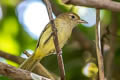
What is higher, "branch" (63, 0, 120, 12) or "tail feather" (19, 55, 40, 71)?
"branch" (63, 0, 120, 12)

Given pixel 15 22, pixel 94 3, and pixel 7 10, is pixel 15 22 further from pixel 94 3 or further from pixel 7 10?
pixel 94 3

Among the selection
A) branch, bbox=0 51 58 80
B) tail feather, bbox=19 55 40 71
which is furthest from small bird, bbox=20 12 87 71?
branch, bbox=0 51 58 80

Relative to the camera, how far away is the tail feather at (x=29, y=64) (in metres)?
3.59

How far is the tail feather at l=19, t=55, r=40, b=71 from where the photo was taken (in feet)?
11.8

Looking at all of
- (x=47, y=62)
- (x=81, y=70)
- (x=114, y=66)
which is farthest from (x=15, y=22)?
(x=114, y=66)

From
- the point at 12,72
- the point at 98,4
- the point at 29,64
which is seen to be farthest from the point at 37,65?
the point at 98,4

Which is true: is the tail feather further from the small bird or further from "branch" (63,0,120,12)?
"branch" (63,0,120,12)

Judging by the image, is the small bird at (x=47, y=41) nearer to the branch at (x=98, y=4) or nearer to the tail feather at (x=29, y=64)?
the tail feather at (x=29, y=64)

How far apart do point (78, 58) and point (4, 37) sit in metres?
1.36

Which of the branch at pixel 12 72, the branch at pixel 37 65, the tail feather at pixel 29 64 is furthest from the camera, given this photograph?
the branch at pixel 37 65

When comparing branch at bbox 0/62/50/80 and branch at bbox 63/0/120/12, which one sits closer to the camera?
branch at bbox 63/0/120/12

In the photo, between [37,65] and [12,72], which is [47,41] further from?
[12,72]

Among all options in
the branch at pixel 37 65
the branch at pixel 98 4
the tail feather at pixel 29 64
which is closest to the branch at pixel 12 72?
the branch at pixel 98 4

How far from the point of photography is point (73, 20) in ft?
14.2
